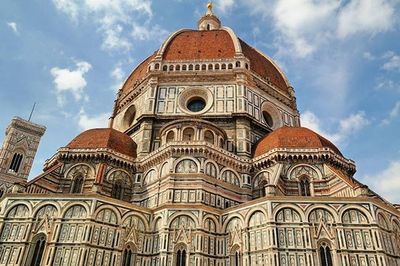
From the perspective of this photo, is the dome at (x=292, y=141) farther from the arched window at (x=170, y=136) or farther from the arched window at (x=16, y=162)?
the arched window at (x=16, y=162)

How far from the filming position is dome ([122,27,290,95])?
3247cm

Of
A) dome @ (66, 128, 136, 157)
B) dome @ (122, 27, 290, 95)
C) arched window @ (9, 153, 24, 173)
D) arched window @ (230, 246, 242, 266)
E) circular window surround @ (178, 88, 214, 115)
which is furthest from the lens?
arched window @ (9, 153, 24, 173)

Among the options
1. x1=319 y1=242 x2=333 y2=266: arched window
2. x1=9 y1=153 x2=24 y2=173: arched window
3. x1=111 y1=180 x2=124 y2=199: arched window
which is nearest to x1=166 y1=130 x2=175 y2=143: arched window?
x1=111 y1=180 x2=124 y2=199: arched window

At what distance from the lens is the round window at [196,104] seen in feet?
96.7

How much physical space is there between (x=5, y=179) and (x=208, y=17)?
3431 centimetres

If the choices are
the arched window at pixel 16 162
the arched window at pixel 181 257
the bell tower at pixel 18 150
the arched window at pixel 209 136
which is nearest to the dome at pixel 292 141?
the arched window at pixel 209 136

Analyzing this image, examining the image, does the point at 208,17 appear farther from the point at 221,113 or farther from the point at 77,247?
the point at 77,247

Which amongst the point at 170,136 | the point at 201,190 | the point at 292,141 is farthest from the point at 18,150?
the point at 292,141

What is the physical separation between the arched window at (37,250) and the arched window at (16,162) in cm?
3320

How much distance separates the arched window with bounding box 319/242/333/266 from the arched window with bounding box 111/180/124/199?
13152mm

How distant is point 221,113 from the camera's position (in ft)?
91.9

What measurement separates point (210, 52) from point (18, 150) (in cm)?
3307

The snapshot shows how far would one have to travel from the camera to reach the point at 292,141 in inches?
963

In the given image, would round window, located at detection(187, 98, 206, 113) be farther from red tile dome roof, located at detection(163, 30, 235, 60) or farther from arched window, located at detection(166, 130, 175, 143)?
arched window, located at detection(166, 130, 175, 143)
